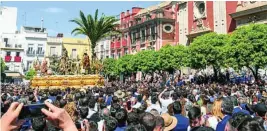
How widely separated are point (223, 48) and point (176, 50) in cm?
1103

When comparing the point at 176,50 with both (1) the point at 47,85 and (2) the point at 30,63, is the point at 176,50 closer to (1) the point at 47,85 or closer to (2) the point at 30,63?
(1) the point at 47,85

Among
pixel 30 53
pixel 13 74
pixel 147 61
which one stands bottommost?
pixel 13 74

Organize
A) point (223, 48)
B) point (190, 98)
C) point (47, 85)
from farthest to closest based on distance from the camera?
point (223, 48)
point (47, 85)
point (190, 98)

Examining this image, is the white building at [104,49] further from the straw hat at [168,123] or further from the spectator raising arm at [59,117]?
the spectator raising arm at [59,117]

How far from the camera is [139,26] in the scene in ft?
186

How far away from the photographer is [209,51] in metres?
33.5

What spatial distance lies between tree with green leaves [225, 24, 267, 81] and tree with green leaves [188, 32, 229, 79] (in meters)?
1.71

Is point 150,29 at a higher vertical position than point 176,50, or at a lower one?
higher

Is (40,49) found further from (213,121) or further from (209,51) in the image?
(213,121)

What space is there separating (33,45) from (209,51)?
44355 mm

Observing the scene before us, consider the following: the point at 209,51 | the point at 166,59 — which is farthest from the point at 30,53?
the point at 209,51

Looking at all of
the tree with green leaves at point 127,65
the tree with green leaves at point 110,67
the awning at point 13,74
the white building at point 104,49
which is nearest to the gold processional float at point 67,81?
the tree with green leaves at point 127,65

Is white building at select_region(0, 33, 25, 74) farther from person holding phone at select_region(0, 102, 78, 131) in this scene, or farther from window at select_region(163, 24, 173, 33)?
person holding phone at select_region(0, 102, 78, 131)

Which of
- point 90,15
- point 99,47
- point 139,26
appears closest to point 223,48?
point 90,15
